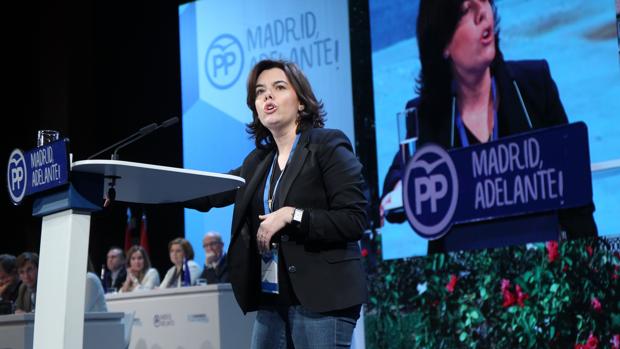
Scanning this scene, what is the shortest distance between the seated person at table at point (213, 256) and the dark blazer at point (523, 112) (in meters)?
1.66

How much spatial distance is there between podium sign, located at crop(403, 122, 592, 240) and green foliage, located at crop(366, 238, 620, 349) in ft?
0.87

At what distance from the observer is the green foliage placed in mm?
4875

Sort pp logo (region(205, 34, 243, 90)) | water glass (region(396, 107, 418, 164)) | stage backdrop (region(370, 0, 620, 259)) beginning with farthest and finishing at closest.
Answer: pp logo (region(205, 34, 243, 90))
water glass (region(396, 107, 418, 164))
stage backdrop (region(370, 0, 620, 259))

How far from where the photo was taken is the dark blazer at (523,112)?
4.94m

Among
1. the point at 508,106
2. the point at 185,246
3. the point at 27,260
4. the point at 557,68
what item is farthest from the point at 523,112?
the point at 27,260

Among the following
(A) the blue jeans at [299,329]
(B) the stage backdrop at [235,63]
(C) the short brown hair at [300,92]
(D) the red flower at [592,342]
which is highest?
(B) the stage backdrop at [235,63]

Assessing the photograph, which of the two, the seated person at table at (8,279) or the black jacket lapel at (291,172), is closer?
the black jacket lapel at (291,172)

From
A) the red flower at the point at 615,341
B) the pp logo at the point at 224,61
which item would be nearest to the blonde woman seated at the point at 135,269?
the pp logo at the point at 224,61

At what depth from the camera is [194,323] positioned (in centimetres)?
328

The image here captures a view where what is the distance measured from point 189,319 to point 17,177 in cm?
134

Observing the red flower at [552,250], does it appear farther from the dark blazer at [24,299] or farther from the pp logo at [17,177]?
the pp logo at [17,177]

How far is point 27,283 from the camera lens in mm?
5137

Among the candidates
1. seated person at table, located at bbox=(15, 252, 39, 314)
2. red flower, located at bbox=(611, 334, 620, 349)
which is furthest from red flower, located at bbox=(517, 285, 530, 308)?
seated person at table, located at bbox=(15, 252, 39, 314)

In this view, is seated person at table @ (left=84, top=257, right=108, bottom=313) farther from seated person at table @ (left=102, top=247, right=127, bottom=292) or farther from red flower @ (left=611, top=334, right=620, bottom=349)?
seated person at table @ (left=102, top=247, right=127, bottom=292)
